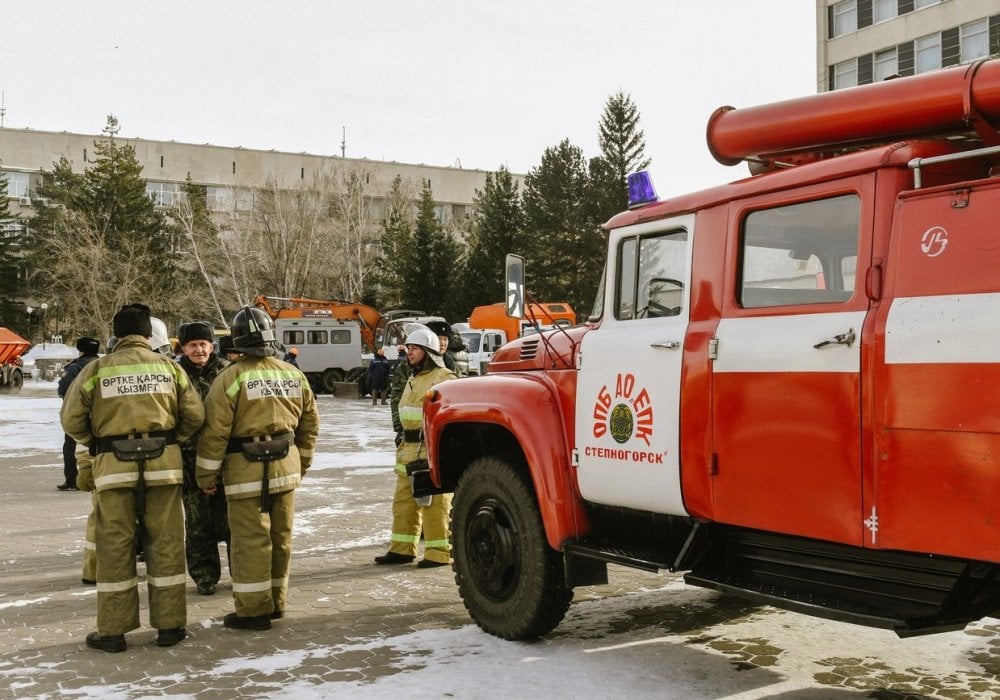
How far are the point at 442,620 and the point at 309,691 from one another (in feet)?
4.89

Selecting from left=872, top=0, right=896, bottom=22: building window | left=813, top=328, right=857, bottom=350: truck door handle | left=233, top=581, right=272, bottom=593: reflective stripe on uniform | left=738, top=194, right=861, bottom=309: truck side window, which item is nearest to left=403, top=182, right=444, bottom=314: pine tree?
left=872, top=0, right=896, bottom=22: building window

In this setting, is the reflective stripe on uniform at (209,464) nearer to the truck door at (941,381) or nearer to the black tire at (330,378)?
the truck door at (941,381)

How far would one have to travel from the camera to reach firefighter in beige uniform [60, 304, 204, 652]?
227 inches

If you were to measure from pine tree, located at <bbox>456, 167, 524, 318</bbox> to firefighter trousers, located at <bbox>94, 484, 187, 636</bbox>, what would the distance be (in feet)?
182

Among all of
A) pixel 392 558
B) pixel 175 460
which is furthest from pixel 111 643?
pixel 392 558

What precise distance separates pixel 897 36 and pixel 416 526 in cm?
4536

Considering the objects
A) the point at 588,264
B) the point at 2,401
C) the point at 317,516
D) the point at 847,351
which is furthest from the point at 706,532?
the point at 588,264

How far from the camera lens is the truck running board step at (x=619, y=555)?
4922mm

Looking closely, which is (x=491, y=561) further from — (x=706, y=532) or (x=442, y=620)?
(x=706, y=532)

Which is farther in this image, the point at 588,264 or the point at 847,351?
the point at 588,264

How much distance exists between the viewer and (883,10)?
1858 inches

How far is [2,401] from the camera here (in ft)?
107

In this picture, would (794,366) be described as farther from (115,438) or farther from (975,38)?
(975,38)

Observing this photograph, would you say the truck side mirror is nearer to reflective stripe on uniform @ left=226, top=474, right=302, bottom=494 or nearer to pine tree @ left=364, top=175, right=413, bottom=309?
reflective stripe on uniform @ left=226, top=474, right=302, bottom=494
